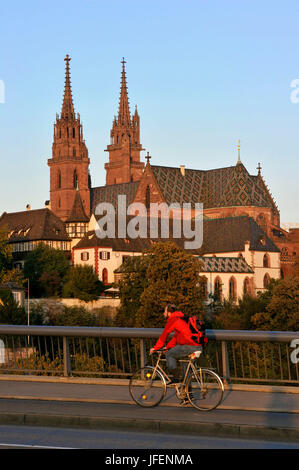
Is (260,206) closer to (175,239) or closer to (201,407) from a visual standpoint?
(175,239)

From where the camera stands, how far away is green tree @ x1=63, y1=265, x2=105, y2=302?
107500 millimetres

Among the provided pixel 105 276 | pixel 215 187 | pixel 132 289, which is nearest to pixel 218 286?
pixel 105 276

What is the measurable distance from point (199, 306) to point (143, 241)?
44.4 m

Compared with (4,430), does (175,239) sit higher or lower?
higher

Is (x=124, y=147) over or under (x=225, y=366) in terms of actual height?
over

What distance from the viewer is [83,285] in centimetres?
10906

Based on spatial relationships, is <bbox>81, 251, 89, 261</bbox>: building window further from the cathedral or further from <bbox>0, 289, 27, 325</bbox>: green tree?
<bbox>0, 289, 27, 325</bbox>: green tree

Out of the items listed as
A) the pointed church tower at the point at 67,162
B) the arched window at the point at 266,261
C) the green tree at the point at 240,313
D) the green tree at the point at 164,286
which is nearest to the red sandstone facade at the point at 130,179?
the pointed church tower at the point at 67,162

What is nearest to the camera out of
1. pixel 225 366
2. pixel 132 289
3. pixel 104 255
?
pixel 225 366

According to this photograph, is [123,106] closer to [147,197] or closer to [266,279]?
[147,197]

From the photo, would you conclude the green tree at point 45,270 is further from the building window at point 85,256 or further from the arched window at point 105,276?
the arched window at point 105,276

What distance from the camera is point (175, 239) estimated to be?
142m

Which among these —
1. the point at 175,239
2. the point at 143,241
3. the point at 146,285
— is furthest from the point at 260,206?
the point at 146,285

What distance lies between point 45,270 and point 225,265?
25465 mm
